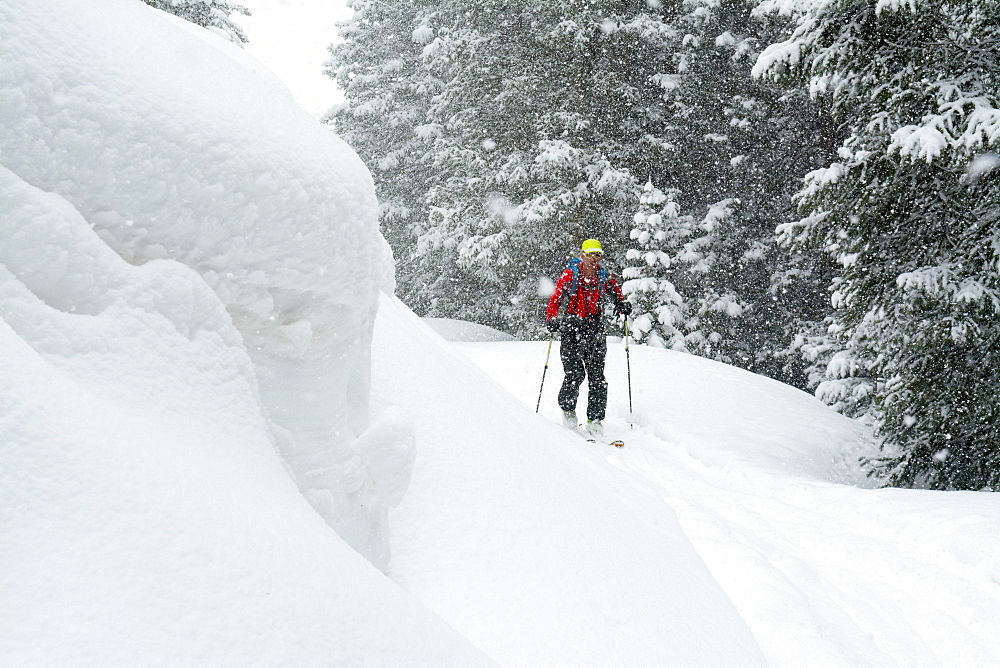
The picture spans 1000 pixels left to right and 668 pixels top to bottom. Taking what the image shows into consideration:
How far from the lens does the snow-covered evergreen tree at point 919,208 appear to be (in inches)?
237

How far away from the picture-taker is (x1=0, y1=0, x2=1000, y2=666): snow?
1239 millimetres

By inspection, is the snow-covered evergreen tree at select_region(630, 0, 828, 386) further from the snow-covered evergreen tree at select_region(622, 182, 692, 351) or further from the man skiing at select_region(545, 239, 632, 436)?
the man skiing at select_region(545, 239, 632, 436)

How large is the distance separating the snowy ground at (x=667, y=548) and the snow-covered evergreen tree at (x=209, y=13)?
12523 millimetres

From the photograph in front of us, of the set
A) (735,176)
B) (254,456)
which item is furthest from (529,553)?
(735,176)

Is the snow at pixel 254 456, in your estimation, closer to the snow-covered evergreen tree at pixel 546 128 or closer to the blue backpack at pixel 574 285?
the blue backpack at pixel 574 285

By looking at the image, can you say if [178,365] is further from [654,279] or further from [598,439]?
[654,279]

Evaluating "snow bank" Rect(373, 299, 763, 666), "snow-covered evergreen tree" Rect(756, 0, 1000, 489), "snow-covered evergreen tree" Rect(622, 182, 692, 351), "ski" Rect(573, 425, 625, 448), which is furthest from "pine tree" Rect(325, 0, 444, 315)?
"snow bank" Rect(373, 299, 763, 666)

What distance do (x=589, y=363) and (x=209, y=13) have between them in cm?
1243

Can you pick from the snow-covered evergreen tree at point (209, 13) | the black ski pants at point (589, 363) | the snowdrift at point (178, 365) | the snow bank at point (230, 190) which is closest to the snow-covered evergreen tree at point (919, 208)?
the black ski pants at point (589, 363)

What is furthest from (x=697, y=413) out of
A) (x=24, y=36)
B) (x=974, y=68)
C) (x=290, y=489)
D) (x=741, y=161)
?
(x=741, y=161)

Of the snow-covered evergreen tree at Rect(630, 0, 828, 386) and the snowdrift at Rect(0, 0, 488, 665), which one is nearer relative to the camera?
the snowdrift at Rect(0, 0, 488, 665)

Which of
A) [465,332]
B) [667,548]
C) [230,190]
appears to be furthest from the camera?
[465,332]

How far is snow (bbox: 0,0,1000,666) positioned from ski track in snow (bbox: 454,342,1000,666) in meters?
0.03

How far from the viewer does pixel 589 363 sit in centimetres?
768
